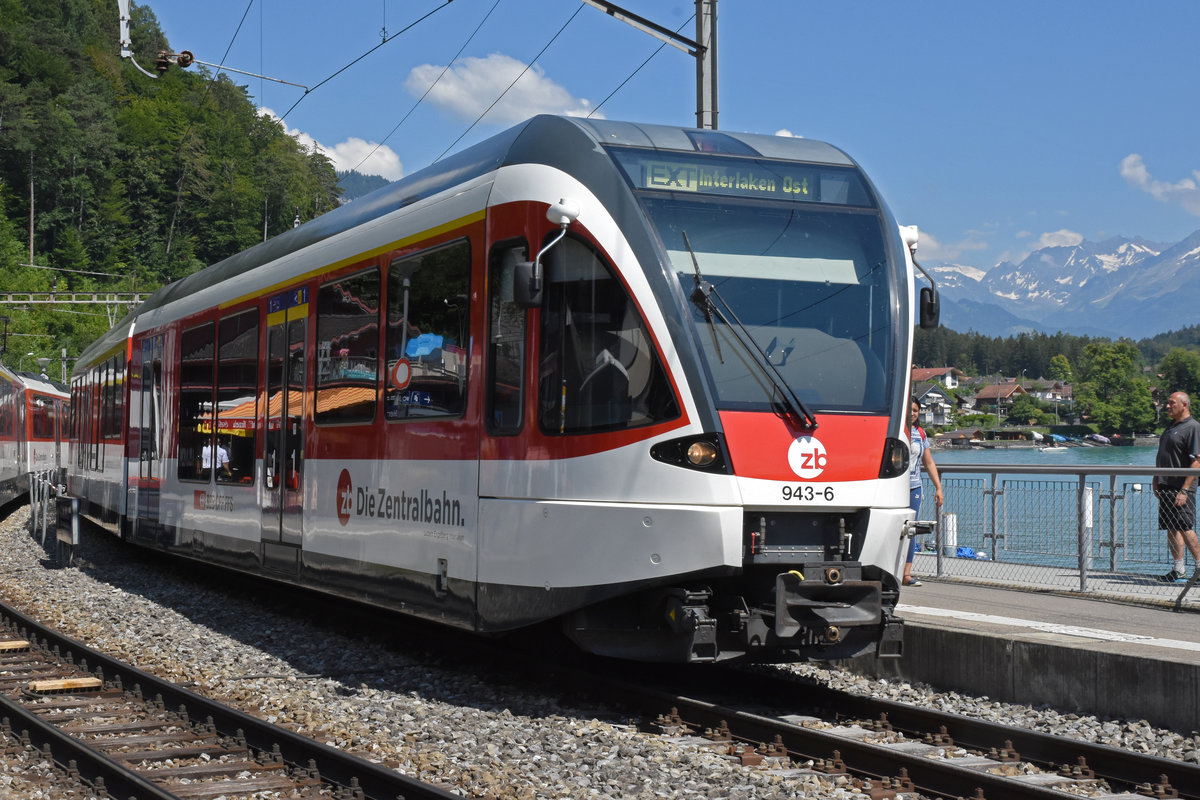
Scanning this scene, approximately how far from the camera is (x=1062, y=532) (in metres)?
11.8

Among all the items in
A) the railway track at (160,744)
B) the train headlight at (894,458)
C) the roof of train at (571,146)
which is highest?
the roof of train at (571,146)

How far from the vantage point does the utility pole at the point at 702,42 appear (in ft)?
45.5

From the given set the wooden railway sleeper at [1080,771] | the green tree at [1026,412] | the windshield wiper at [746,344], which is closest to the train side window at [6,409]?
the windshield wiper at [746,344]

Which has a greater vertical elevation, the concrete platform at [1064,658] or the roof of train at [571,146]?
the roof of train at [571,146]

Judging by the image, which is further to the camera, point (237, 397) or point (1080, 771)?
point (237, 397)

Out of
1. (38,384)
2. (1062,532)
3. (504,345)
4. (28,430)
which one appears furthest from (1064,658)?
(38,384)

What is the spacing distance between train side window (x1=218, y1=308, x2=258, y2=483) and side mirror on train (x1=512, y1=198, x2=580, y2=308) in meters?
5.22

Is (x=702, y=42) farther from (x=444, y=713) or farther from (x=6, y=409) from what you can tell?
(x=6, y=409)

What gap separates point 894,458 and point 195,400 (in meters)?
8.85

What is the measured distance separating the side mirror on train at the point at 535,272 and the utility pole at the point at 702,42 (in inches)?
255

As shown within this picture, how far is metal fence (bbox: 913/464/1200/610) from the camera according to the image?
1128cm

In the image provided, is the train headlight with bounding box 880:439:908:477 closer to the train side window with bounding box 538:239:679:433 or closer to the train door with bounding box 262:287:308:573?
the train side window with bounding box 538:239:679:433

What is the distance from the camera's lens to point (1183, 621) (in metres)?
9.71

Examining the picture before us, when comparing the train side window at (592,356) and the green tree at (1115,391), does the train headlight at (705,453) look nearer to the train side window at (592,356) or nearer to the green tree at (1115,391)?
the train side window at (592,356)
